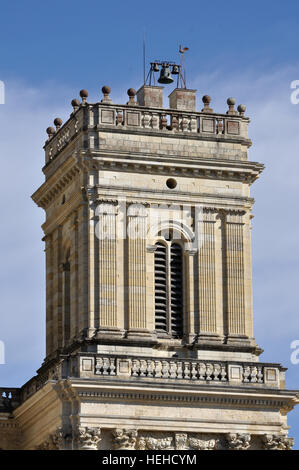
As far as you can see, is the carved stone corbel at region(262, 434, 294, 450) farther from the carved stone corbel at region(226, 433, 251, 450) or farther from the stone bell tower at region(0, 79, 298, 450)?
the carved stone corbel at region(226, 433, 251, 450)

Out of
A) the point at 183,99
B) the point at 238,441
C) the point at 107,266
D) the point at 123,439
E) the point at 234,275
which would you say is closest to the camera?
the point at 123,439

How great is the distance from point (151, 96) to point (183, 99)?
1.32 m

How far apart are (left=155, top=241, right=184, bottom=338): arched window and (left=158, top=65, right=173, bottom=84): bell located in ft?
21.1

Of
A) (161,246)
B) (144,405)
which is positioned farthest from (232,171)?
(144,405)

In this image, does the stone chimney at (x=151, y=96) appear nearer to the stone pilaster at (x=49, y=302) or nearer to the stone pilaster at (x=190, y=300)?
the stone pilaster at (x=190, y=300)

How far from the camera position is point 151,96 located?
84938 millimetres

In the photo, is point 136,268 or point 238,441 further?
point 136,268

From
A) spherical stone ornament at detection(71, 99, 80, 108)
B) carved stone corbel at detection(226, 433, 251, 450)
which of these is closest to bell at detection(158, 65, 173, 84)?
spherical stone ornament at detection(71, 99, 80, 108)

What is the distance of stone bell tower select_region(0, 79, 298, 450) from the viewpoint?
261 feet

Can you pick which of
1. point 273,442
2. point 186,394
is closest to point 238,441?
point 273,442

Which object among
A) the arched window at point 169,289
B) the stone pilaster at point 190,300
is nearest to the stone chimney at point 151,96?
the arched window at point 169,289

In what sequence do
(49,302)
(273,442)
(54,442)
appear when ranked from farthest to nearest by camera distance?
(49,302) → (273,442) → (54,442)

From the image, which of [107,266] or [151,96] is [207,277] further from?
[151,96]

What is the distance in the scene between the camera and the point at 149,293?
269 feet
